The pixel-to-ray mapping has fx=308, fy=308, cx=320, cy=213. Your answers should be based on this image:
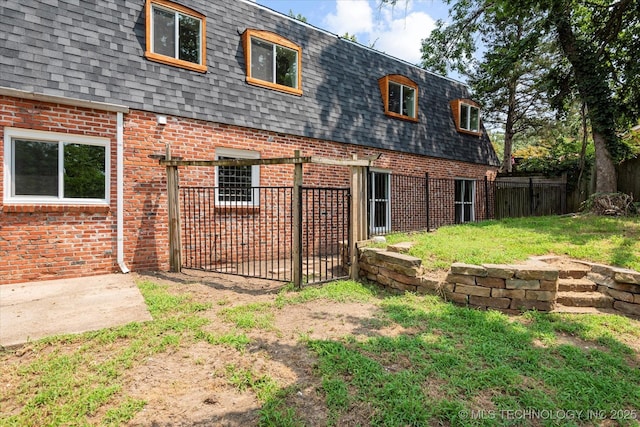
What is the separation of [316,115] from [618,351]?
757 cm

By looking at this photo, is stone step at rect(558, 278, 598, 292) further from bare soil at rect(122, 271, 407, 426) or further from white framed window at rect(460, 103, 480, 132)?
white framed window at rect(460, 103, 480, 132)

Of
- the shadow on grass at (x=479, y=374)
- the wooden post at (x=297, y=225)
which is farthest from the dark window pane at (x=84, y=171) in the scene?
the shadow on grass at (x=479, y=374)

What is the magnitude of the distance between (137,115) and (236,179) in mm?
2422

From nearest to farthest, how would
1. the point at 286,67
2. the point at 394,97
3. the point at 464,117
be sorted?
the point at 286,67 < the point at 394,97 < the point at 464,117

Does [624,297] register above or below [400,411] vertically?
above

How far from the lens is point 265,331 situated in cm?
352

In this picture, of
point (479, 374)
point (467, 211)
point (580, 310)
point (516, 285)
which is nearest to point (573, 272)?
point (580, 310)

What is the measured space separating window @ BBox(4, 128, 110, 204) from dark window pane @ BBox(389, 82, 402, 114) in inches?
332

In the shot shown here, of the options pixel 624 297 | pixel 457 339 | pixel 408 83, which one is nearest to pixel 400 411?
pixel 457 339

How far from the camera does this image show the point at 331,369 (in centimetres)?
270

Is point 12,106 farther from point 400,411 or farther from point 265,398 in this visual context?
point 400,411

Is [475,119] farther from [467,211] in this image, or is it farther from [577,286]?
[577,286]

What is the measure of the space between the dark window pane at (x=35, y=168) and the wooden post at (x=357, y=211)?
542 cm

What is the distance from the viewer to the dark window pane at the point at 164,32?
21.6 feet
